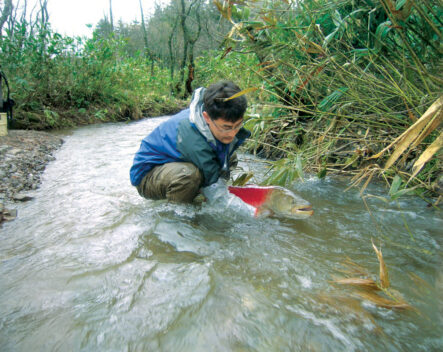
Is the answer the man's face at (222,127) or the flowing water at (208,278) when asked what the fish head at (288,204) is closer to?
the flowing water at (208,278)

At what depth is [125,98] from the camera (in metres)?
9.65

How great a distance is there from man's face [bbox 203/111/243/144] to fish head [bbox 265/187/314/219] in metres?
0.51

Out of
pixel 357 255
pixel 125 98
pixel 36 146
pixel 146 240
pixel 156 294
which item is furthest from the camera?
pixel 125 98

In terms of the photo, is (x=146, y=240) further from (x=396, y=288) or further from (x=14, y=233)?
(x=396, y=288)

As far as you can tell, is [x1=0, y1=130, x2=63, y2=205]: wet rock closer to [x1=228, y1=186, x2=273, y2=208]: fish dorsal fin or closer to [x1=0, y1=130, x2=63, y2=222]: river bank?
[x1=0, y1=130, x2=63, y2=222]: river bank

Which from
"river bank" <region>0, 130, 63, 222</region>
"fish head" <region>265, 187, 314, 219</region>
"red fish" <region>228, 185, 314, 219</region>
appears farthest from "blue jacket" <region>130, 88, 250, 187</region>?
"river bank" <region>0, 130, 63, 222</region>

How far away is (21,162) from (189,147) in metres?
2.59

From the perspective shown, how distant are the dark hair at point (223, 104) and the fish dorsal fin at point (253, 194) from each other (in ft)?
1.70

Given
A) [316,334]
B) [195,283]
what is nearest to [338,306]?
[316,334]

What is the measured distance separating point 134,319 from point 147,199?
1513 millimetres

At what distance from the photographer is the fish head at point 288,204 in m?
1.94

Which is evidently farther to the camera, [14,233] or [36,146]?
[36,146]

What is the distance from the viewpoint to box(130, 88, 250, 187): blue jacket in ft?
6.95

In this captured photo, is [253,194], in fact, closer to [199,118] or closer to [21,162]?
[199,118]
